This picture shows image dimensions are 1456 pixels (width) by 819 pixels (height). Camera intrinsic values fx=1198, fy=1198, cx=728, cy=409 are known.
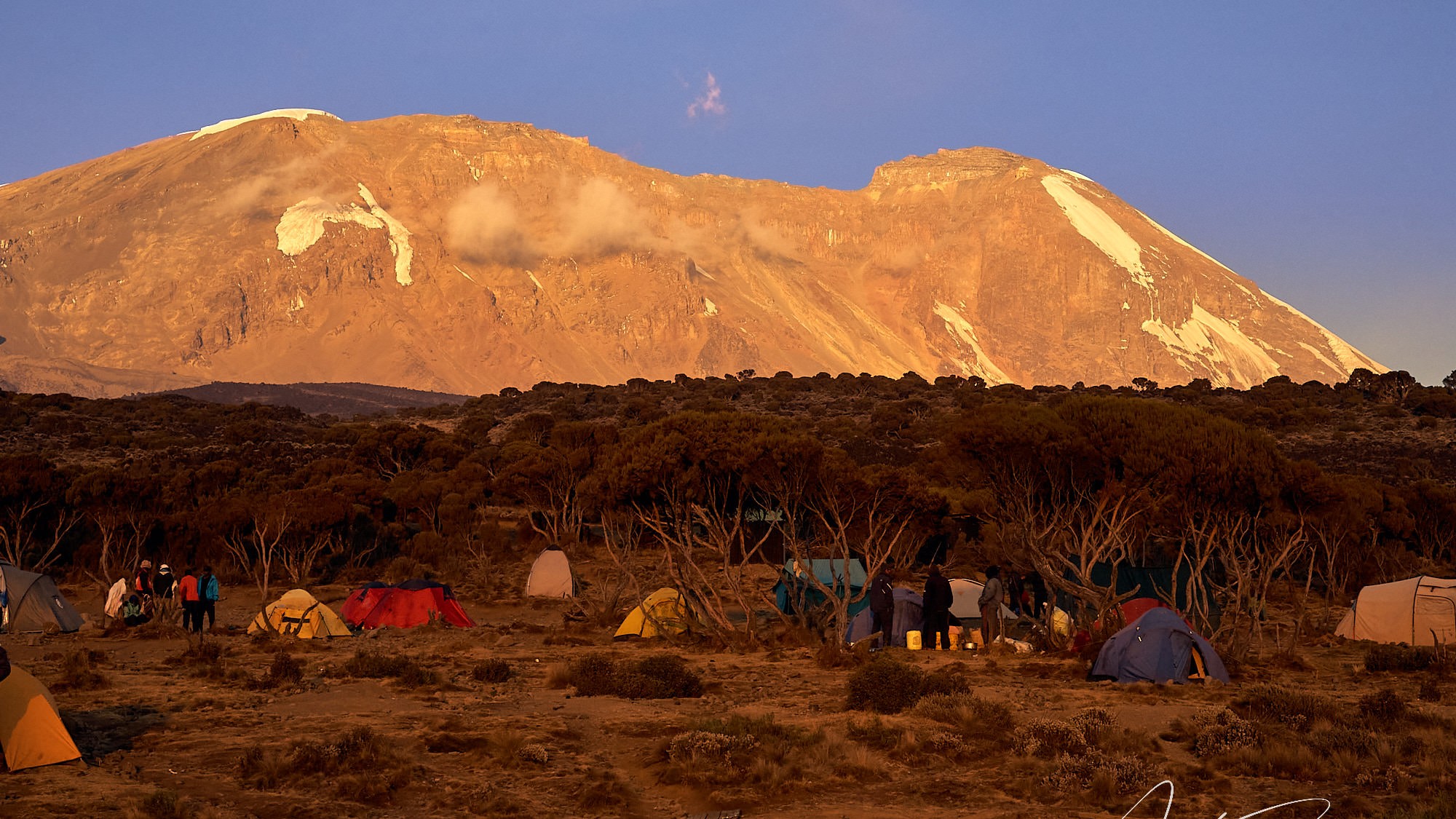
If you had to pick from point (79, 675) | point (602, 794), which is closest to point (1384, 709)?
point (602, 794)

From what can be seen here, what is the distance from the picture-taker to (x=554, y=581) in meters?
29.8

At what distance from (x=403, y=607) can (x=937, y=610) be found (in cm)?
1086

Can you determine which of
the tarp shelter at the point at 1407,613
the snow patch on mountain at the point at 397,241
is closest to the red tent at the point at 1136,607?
the tarp shelter at the point at 1407,613

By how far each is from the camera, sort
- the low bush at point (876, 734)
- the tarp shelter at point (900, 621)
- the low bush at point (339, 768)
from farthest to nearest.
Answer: the tarp shelter at point (900, 621)
the low bush at point (876, 734)
the low bush at point (339, 768)

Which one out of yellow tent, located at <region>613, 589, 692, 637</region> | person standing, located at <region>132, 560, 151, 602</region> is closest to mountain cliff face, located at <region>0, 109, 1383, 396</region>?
person standing, located at <region>132, 560, 151, 602</region>

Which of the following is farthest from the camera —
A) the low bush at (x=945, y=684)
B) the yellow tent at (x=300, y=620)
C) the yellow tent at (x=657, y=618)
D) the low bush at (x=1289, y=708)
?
the yellow tent at (x=300, y=620)

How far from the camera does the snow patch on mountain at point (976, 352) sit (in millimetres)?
188000

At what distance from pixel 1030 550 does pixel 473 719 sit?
9389 millimetres

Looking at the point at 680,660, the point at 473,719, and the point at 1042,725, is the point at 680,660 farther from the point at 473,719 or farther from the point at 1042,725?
the point at 1042,725

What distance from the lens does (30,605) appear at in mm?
21891

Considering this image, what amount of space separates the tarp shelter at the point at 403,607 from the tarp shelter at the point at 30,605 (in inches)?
199

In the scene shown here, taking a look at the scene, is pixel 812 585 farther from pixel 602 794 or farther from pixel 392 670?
pixel 602 794

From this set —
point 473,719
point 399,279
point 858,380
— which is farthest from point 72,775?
point 399,279

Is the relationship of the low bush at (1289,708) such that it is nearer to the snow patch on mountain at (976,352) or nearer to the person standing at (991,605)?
the person standing at (991,605)
